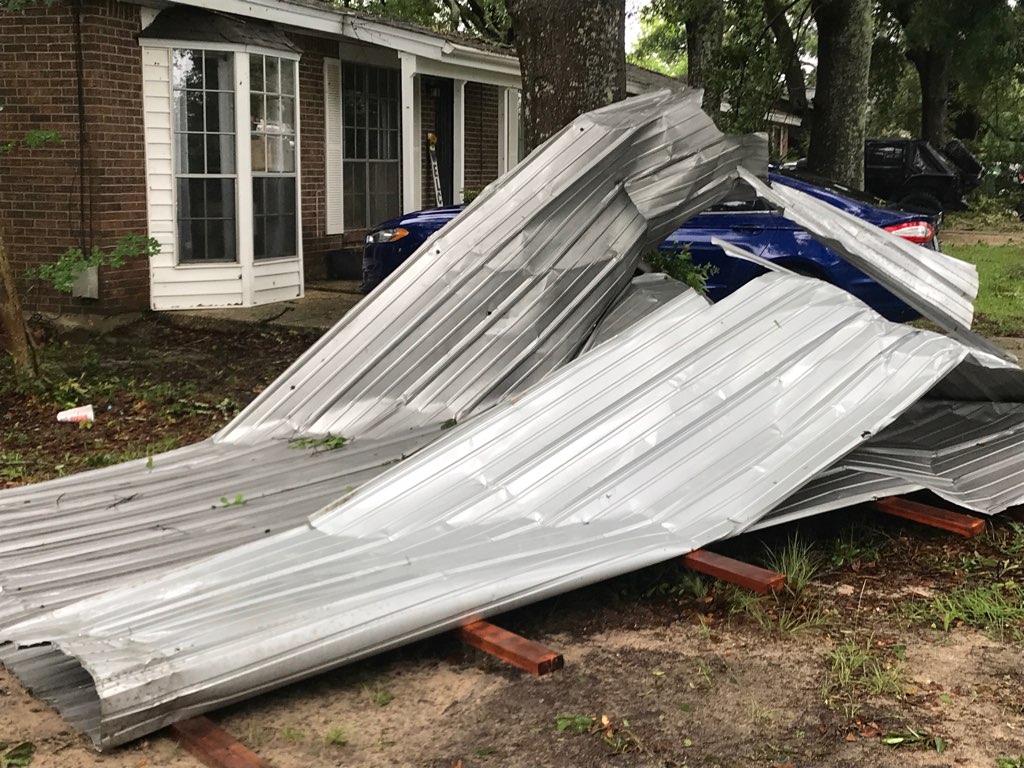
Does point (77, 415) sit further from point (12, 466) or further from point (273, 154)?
point (273, 154)

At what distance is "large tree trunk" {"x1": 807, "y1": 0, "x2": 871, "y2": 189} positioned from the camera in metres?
13.9

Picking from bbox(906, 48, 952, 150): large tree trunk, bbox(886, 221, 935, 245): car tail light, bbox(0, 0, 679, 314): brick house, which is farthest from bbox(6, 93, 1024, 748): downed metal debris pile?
bbox(906, 48, 952, 150): large tree trunk

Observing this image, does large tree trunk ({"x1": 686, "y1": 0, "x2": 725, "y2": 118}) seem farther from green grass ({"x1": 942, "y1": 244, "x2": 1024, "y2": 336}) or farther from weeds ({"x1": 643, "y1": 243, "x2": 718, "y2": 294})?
weeds ({"x1": 643, "y1": 243, "x2": 718, "y2": 294})

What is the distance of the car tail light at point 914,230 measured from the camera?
8.99m

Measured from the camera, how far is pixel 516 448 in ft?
14.6

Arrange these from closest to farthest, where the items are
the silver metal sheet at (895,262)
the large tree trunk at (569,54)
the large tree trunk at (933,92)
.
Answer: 1. the silver metal sheet at (895,262)
2. the large tree trunk at (569,54)
3. the large tree trunk at (933,92)

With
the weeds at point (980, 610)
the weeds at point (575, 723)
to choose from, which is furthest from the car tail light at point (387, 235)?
the weeds at point (575, 723)

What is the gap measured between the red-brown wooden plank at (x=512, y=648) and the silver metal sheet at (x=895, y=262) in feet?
9.18

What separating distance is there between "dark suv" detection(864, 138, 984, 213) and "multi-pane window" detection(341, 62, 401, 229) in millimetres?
12636

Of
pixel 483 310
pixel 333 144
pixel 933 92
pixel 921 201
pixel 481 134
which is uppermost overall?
pixel 933 92

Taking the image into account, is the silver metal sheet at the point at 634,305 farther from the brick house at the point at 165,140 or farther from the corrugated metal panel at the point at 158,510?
the brick house at the point at 165,140

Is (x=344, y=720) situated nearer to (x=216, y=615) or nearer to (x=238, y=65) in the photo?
(x=216, y=615)

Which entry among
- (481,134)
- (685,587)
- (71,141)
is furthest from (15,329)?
(481,134)

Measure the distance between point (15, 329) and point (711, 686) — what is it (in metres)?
5.94
